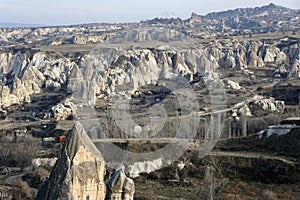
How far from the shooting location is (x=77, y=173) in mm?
8031

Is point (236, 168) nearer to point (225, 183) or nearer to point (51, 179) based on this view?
point (225, 183)

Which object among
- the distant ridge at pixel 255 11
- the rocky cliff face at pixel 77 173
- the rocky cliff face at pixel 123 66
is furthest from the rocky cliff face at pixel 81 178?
the distant ridge at pixel 255 11

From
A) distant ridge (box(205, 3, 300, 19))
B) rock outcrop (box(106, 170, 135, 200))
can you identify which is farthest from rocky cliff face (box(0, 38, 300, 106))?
distant ridge (box(205, 3, 300, 19))

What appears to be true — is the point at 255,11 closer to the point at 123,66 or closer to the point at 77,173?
the point at 123,66

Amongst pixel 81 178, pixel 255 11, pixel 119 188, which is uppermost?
pixel 255 11

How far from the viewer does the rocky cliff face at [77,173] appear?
801 centimetres

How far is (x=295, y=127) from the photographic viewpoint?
2333cm

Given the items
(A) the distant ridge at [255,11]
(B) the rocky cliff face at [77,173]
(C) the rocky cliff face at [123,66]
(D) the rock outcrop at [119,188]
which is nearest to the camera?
(B) the rocky cliff face at [77,173]

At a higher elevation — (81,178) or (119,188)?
(81,178)

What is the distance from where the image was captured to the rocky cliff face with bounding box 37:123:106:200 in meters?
8.01

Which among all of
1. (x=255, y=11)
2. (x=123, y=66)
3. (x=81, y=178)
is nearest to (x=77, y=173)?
(x=81, y=178)

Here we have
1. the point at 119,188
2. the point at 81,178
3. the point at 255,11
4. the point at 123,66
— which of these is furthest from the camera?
the point at 255,11

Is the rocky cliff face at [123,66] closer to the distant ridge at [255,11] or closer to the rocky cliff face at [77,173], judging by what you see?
the rocky cliff face at [77,173]

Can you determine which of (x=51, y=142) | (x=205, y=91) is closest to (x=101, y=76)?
(x=205, y=91)
